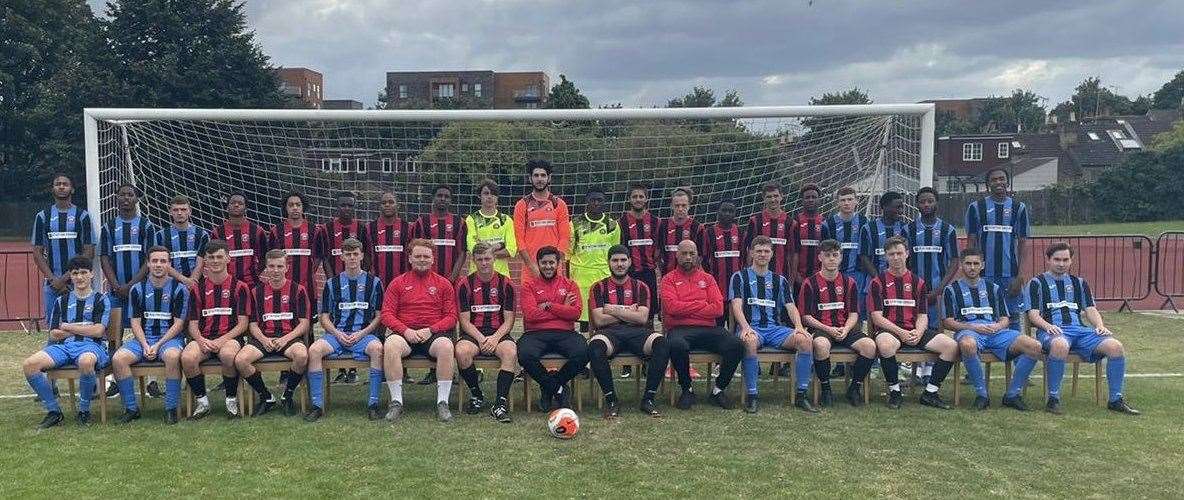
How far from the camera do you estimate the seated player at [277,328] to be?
5582 millimetres

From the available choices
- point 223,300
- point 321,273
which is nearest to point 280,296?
point 223,300

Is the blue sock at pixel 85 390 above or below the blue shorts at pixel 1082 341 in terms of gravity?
below

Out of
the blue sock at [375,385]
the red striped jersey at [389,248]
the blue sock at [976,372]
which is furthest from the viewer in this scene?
the red striped jersey at [389,248]

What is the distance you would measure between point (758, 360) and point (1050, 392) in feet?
6.73

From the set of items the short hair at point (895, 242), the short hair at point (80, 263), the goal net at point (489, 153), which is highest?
the goal net at point (489, 153)

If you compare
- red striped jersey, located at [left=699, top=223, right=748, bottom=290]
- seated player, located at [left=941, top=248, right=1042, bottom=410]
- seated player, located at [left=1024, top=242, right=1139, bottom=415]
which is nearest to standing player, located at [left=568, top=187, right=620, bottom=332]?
red striped jersey, located at [left=699, top=223, right=748, bottom=290]

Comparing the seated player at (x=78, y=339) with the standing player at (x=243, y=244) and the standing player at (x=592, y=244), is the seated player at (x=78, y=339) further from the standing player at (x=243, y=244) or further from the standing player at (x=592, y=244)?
the standing player at (x=592, y=244)

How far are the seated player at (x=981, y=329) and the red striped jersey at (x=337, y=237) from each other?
459 cm

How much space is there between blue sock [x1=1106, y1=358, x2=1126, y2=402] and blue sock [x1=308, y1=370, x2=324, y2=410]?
547 cm

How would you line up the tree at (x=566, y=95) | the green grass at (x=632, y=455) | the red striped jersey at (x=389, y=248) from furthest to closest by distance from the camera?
the tree at (x=566, y=95)
the red striped jersey at (x=389, y=248)
the green grass at (x=632, y=455)

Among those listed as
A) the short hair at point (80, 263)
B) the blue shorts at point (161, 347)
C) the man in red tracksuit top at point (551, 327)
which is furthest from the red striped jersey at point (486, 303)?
the short hair at point (80, 263)

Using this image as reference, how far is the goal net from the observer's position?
23.8ft

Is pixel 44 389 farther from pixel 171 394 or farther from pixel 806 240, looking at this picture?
pixel 806 240

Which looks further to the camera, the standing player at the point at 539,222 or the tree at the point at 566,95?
the tree at the point at 566,95
